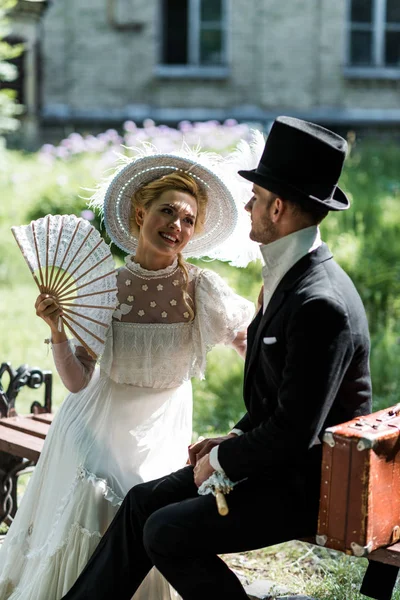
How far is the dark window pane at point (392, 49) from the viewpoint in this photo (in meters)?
17.9

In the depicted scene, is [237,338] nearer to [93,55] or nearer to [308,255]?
[308,255]

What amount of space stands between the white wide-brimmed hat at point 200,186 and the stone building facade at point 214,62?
A: 45.9ft

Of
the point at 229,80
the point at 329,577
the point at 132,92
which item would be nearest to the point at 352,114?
the point at 229,80

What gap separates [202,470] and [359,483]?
20.1 inches

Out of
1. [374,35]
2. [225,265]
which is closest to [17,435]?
[225,265]

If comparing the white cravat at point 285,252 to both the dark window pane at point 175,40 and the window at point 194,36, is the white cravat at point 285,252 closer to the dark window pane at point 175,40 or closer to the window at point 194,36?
the window at point 194,36

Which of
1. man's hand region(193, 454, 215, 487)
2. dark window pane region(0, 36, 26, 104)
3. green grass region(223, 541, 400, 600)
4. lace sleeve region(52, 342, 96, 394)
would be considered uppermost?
dark window pane region(0, 36, 26, 104)

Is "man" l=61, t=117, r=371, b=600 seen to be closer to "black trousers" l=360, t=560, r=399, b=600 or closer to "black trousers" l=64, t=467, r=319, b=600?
"black trousers" l=64, t=467, r=319, b=600

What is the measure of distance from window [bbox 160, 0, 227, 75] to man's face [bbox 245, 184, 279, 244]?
15.2 m

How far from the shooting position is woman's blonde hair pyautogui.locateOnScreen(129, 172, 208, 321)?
3.50m

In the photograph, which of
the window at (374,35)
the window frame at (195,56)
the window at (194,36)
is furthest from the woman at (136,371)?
the window at (374,35)

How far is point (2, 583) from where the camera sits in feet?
11.6

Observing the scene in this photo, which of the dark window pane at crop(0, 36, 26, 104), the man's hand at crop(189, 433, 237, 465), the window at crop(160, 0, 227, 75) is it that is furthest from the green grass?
the window at crop(160, 0, 227, 75)

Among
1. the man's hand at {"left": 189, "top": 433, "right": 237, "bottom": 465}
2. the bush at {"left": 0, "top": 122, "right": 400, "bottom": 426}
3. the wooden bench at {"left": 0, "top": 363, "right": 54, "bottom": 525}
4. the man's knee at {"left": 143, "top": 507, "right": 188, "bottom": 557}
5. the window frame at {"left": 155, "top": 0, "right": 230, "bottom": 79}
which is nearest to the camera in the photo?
the man's knee at {"left": 143, "top": 507, "right": 188, "bottom": 557}
